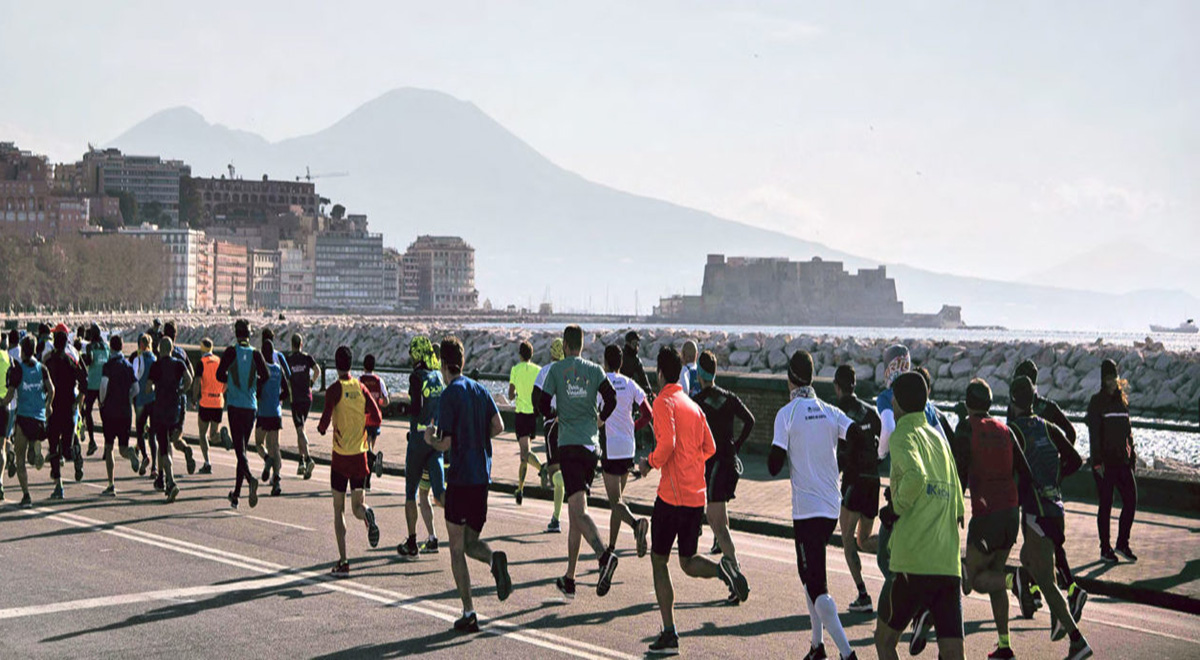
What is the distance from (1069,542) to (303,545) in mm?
8024

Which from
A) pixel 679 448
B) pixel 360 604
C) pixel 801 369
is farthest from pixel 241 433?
pixel 801 369

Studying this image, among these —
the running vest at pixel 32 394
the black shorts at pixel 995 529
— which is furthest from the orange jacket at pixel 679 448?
the running vest at pixel 32 394

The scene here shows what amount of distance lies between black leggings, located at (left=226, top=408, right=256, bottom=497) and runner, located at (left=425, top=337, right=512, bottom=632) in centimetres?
698

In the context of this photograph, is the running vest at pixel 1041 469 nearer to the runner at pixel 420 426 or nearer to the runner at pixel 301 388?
the runner at pixel 420 426

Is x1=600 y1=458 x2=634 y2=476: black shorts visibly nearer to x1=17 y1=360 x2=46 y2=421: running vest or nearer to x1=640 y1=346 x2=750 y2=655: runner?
x1=640 y1=346 x2=750 y2=655: runner

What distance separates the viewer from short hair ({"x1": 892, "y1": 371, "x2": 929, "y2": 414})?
8102mm

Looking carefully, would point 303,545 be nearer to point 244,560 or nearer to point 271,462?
point 244,560

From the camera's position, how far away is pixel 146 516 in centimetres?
1589

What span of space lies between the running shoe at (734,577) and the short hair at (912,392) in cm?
280

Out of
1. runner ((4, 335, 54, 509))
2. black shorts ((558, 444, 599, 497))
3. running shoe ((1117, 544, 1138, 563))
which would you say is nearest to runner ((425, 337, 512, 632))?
black shorts ((558, 444, 599, 497))

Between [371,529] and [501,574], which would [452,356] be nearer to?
[501,574]

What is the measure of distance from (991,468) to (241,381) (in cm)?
1067

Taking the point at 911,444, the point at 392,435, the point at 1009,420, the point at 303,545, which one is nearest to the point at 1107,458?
the point at 1009,420

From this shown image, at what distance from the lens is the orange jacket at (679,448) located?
992 centimetres
